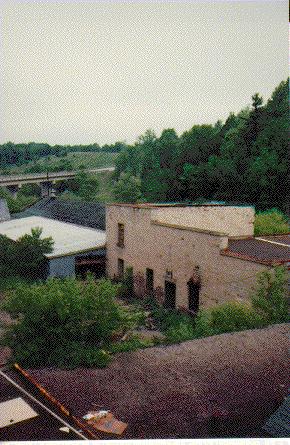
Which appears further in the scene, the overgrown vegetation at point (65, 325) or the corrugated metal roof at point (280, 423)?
the overgrown vegetation at point (65, 325)

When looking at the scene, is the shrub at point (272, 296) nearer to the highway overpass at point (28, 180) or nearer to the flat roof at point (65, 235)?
the flat roof at point (65, 235)

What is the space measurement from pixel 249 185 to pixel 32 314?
21.0 m

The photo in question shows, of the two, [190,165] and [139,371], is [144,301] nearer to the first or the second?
[139,371]

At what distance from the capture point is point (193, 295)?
13.5 metres

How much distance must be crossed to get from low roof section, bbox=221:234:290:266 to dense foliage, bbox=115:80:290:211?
952 centimetres

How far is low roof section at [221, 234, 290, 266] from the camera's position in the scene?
11315 mm

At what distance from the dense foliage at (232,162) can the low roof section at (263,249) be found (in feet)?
31.2

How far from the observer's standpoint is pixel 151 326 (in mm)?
12570

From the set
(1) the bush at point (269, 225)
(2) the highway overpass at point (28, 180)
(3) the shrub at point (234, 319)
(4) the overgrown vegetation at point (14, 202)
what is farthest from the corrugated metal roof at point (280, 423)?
(2) the highway overpass at point (28, 180)

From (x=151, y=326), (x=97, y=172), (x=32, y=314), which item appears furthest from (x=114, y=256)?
(x=97, y=172)

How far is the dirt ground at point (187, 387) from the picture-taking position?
5.62 m

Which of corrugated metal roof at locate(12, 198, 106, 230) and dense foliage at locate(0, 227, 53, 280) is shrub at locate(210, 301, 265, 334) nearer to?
dense foliage at locate(0, 227, 53, 280)

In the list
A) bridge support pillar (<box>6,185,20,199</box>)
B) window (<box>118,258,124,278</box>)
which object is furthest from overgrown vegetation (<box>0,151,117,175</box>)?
window (<box>118,258,124,278</box>)

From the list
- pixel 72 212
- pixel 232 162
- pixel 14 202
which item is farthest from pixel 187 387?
pixel 14 202
